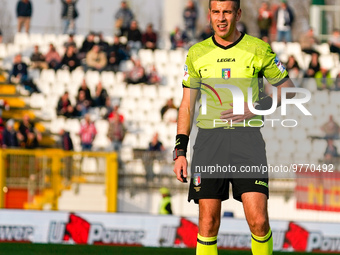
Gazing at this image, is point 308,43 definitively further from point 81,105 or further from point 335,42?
point 81,105

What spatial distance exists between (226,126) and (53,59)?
16.5m

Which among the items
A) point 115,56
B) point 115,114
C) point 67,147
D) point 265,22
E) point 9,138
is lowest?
point 67,147

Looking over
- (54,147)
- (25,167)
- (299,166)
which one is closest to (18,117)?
(54,147)

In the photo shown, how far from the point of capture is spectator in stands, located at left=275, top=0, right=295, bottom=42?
2262 centimetres

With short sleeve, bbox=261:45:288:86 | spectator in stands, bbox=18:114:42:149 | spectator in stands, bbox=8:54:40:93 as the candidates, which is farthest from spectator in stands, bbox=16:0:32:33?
short sleeve, bbox=261:45:288:86

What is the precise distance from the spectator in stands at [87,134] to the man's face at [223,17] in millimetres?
13030

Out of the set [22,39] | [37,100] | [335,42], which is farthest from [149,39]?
[335,42]

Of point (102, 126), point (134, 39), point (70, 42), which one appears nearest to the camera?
point (102, 126)

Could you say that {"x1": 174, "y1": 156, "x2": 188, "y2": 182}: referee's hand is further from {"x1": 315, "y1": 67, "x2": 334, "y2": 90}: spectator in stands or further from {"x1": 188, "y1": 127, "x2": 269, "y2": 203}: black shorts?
{"x1": 315, "y1": 67, "x2": 334, "y2": 90}: spectator in stands

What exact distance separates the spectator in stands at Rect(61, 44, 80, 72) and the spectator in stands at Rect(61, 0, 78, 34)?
4.73 feet

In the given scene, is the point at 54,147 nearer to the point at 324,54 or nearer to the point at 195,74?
the point at 324,54

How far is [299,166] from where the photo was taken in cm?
1778

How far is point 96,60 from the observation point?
2214cm

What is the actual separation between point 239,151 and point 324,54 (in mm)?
17467
